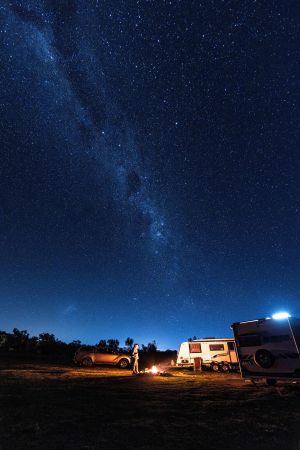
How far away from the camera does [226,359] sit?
81.7 ft

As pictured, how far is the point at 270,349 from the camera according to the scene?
12188 millimetres

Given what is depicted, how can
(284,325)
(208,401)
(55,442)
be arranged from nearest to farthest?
(55,442) → (208,401) → (284,325)

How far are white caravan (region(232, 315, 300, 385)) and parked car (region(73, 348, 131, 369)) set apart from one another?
45.8 ft

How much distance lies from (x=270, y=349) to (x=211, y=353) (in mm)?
14481

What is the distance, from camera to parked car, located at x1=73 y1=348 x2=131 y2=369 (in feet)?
78.9

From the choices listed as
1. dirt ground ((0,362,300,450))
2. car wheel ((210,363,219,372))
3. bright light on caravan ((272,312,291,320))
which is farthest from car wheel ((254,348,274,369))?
car wheel ((210,363,219,372))

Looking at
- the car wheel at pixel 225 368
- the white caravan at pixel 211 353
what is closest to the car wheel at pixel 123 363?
the white caravan at pixel 211 353

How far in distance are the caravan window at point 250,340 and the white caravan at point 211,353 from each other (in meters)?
12.7

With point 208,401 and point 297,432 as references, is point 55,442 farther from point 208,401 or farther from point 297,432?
point 208,401

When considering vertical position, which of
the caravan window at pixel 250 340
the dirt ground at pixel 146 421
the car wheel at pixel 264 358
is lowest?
the dirt ground at pixel 146 421

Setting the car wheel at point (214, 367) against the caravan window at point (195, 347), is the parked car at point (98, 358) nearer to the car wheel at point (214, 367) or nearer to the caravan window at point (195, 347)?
the caravan window at point (195, 347)

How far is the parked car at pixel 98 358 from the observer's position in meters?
24.1

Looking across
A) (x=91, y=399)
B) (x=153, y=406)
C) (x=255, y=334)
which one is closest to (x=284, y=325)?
(x=255, y=334)

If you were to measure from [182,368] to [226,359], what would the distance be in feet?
13.3
